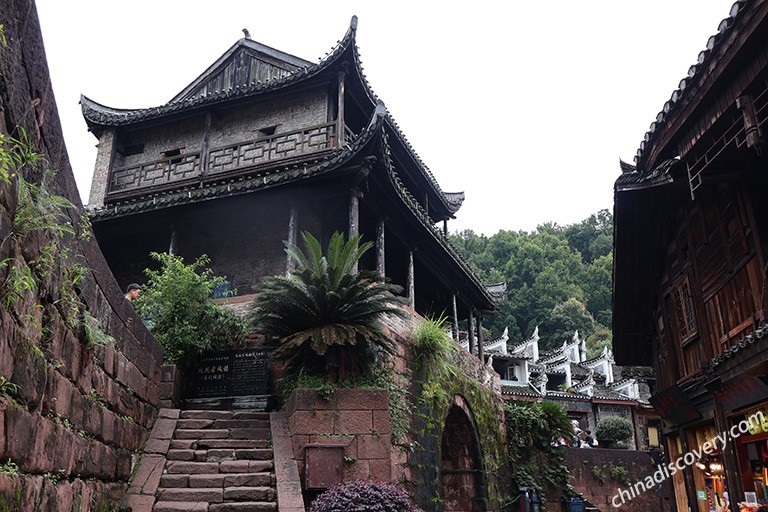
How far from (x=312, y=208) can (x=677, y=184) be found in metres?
7.31

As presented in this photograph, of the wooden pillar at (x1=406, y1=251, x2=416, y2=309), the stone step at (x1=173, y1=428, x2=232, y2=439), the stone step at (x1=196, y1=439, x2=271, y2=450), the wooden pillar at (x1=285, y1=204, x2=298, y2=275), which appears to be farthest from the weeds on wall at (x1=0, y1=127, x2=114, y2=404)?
the wooden pillar at (x1=406, y1=251, x2=416, y2=309)

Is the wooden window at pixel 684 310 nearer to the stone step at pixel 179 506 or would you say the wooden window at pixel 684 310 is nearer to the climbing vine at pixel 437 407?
the climbing vine at pixel 437 407

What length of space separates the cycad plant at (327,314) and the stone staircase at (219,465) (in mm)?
1196

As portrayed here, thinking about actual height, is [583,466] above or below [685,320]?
below

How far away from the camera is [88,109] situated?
17.4 metres

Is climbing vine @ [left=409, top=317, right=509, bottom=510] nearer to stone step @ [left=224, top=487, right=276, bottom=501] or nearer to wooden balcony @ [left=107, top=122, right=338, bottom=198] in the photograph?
stone step @ [left=224, top=487, right=276, bottom=501]

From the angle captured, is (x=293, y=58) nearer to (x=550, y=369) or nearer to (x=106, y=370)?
(x=106, y=370)

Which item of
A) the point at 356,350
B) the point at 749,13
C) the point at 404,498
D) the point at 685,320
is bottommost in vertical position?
the point at 404,498

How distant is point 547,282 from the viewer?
62.2 meters

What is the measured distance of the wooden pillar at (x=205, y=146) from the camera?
51.1ft

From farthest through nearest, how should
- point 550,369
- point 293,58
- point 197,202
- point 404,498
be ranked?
point 550,369
point 293,58
point 197,202
point 404,498

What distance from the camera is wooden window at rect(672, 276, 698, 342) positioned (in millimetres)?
10398

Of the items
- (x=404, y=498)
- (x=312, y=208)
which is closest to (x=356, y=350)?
(x=404, y=498)

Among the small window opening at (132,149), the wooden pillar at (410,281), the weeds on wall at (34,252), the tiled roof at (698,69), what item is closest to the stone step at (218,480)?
the weeds on wall at (34,252)
